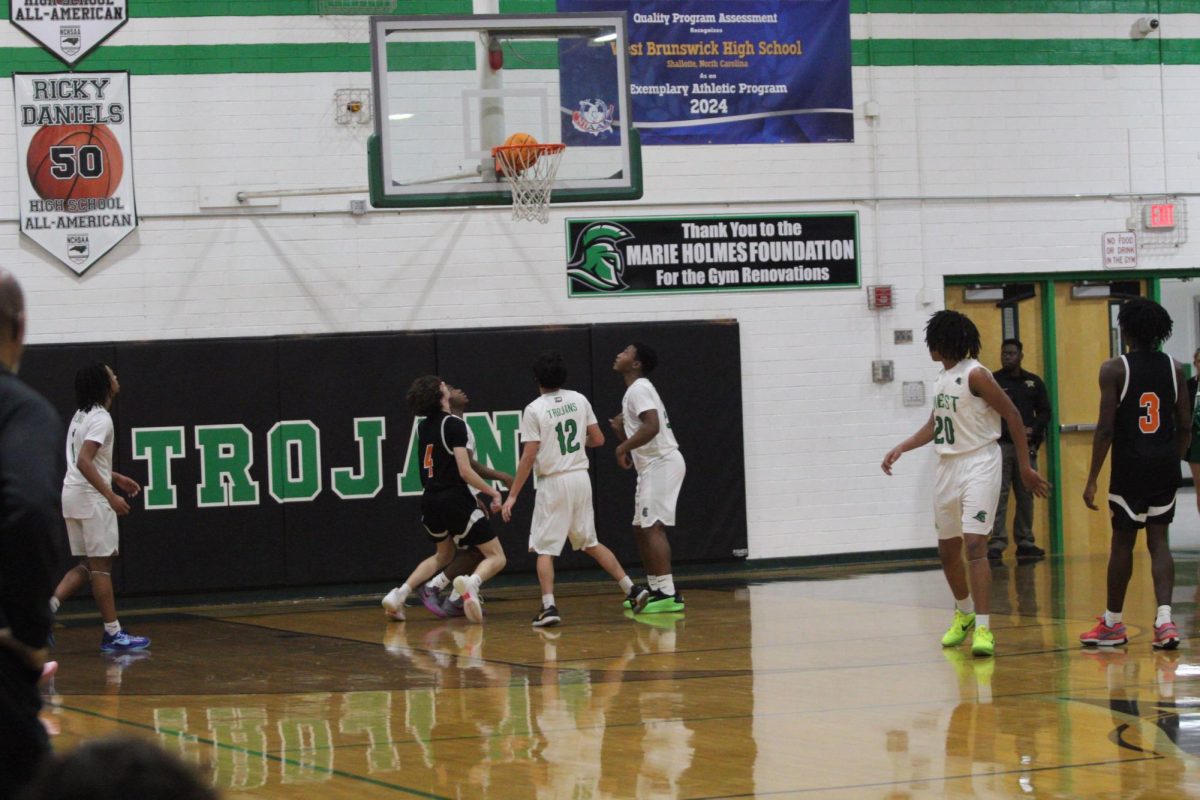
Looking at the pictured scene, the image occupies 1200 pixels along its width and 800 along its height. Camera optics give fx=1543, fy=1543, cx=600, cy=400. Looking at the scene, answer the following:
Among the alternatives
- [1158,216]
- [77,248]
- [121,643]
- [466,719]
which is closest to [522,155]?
[77,248]

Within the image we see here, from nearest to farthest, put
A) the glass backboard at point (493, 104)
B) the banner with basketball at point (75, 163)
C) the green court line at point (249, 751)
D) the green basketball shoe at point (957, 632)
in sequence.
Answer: the green court line at point (249, 751) → the green basketball shoe at point (957, 632) → the glass backboard at point (493, 104) → the banner with basketball at point (75, 163)

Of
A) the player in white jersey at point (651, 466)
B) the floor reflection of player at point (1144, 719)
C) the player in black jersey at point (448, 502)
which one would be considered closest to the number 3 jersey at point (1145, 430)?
the floor reflection of player at point (1144, 719)

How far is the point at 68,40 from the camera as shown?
45.3ft

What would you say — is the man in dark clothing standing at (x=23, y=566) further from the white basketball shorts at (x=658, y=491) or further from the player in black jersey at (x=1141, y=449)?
the white basketball shorts at (x=658, y=491)

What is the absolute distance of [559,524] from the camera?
1122cm

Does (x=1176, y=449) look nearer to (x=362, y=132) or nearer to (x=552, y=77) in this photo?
(x=552, y=77)

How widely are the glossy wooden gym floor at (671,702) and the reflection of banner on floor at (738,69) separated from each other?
5.06m

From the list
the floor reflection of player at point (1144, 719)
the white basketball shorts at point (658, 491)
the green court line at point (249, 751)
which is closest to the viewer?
the floor reflection of player at point (1144, 719)

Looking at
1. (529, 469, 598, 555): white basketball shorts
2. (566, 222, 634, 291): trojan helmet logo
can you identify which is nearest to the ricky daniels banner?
(566, 222, 634, 291): trojan helmet logo

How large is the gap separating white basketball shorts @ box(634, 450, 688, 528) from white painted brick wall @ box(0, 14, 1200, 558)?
127 inches

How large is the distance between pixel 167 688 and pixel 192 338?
579 cm

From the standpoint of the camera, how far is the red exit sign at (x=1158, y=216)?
15.9 m

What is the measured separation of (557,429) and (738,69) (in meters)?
5.50

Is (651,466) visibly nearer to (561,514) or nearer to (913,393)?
(561,514)
